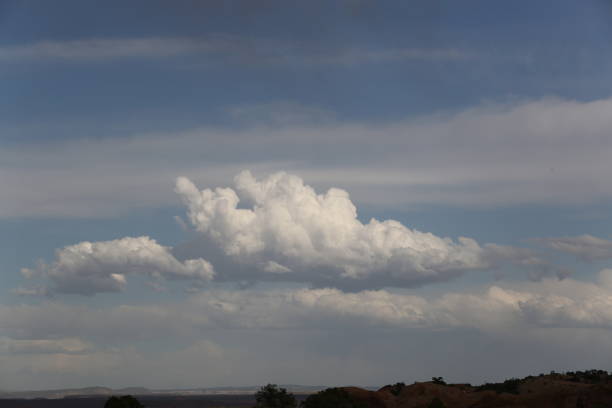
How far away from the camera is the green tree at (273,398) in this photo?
127m

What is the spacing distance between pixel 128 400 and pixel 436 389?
213 feet

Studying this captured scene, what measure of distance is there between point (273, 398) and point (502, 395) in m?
43.6

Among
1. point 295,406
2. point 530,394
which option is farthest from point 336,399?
point 530,394

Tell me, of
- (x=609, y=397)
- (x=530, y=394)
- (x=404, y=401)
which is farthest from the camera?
(x=404, y=401)

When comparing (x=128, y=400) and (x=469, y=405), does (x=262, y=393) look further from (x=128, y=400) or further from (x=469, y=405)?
(x=469, y=405)

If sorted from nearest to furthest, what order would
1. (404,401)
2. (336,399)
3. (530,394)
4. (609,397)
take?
1. (336,399)
2. (609,397)
3. (530,394)
4. (404,401)

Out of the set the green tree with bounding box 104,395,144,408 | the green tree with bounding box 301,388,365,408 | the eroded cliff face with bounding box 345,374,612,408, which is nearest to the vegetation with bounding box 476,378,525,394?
the eroded cliff face with bounding box 345,374,612,408

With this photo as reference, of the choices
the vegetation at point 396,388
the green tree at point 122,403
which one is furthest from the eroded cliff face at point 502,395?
the green tree at point 122,403

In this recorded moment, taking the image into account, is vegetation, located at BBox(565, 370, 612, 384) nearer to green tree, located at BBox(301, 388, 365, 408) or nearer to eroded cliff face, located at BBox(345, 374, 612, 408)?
eroded cliff face, located at BBox(345, 374, 612, 408)

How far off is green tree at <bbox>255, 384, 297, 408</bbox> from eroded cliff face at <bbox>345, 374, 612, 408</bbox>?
12644 millimetres

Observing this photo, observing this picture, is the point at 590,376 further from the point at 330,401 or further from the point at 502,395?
the point at 330,401

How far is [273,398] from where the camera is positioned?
420 feet

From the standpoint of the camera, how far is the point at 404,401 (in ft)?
498

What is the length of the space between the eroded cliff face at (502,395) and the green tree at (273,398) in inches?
498
